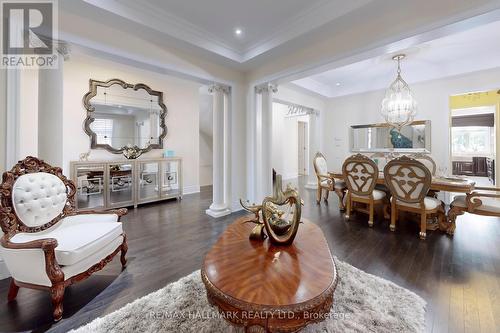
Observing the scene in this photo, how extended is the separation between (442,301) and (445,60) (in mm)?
4463

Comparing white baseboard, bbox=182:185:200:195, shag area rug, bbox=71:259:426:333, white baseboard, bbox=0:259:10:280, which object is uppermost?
white baseboard, bbox=182:185:200:195

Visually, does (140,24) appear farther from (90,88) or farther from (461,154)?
(461,154)

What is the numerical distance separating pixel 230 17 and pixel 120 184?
11.6 ft

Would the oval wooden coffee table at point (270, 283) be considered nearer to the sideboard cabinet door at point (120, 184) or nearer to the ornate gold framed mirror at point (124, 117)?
the sideboard cabinet door at point (120, 184)

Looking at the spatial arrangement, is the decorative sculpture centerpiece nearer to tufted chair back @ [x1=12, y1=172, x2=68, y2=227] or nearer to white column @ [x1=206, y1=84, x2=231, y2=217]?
tufted chair back @ [x1=12, y1=172, x2=68, y2=227]

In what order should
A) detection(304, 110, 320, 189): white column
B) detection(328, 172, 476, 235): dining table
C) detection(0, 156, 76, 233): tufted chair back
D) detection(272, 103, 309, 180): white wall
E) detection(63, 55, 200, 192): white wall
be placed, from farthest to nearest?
detection(272, 103, 309, 180): white wall
detection(304, 110, 320, 189): white column
detection(63, 55, 200, 192): white wall
detection(328, 172, 476, 235): dining table
detection(0, 156, 76, 233): tufted chair back

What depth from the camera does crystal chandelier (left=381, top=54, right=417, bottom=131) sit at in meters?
3.88

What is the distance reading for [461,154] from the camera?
30.4ft

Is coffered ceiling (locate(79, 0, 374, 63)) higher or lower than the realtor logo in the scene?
higher

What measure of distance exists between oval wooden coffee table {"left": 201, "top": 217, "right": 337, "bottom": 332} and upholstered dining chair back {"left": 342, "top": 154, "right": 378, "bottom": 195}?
2.13 meters

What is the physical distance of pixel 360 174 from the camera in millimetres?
3248

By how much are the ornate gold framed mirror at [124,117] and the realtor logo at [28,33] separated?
1944mm

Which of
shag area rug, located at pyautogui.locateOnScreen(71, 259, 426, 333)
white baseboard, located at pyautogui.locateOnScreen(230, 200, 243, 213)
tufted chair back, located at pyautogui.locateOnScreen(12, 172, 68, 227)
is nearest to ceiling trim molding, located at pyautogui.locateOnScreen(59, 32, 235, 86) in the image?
tufted chair back, located at pyautogui.locateOnScreen(12, 172, 68, 227)

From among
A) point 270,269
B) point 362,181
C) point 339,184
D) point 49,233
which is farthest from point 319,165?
point 49,233
